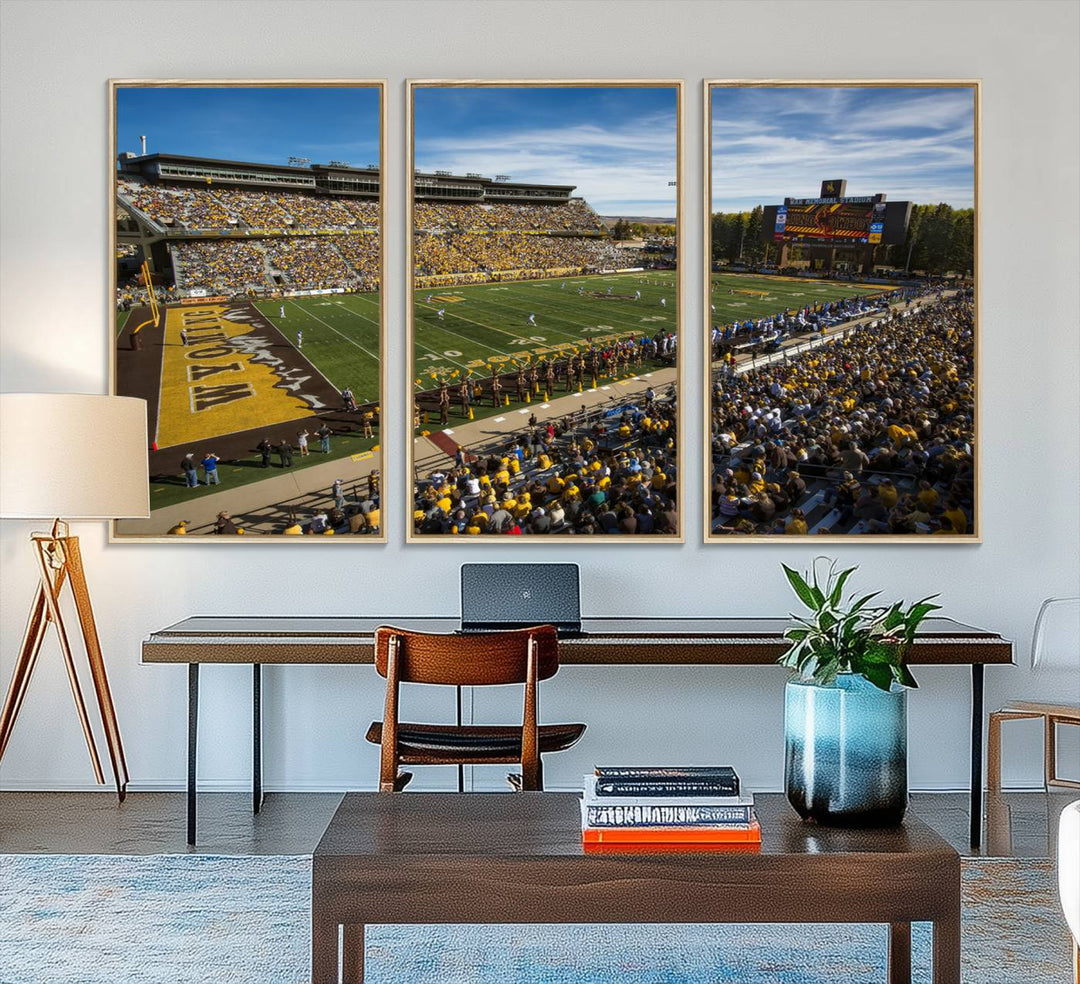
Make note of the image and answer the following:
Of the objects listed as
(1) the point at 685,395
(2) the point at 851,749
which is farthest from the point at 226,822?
(2) the point at 851,749

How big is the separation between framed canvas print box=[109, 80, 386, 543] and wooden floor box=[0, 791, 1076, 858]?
38.7 inches

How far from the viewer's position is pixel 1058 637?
446 cm

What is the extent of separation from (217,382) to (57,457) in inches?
30.5

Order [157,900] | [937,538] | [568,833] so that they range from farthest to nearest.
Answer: [937,538]
[157,900]
[568,833]

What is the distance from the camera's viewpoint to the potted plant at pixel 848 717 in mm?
2211

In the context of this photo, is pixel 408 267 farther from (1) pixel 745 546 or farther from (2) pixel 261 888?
(2) pixel 261 888

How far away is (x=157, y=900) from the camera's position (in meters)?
3.22

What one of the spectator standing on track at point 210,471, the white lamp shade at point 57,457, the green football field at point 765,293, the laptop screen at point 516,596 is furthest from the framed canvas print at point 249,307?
the green football field at point 765,293

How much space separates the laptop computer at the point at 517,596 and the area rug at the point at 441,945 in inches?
42.9

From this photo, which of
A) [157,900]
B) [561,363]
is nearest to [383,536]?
[561,363]

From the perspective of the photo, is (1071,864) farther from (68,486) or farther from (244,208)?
(244,208)

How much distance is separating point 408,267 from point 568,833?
286cm

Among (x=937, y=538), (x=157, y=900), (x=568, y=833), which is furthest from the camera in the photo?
(x=937, y=538)

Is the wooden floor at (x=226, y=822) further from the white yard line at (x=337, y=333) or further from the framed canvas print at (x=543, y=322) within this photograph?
the white yard line at (x=337, y=333)
